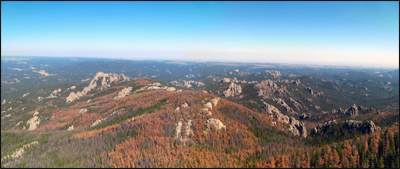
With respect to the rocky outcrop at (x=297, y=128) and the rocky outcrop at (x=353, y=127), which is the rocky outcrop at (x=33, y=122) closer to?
the rocky outcrop at (x=297, y=128)

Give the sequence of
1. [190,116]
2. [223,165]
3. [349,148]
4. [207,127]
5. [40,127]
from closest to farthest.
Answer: [223,165] < [349,148] < [207,127] < [190,116] < [40,127]

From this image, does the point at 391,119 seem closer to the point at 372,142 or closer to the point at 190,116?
the point at 372,142

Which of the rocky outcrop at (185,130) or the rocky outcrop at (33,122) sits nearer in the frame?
the rocky outcrop at (185,130)

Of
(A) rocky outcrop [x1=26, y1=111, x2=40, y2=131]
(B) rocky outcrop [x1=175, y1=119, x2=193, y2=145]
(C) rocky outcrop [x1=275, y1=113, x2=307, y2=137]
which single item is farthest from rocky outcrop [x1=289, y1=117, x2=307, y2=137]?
(A) rocky outcrop [x1=26, y1=111, x2=40, y2=131]

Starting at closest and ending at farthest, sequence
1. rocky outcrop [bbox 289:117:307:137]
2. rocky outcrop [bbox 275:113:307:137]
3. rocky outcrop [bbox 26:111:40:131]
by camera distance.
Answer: rocky outcrop [bbox 289:117:307:137] → rocky outcrop [bbox 275:113:307:137] → rocky outcrop [bbox 26:111:40:131]

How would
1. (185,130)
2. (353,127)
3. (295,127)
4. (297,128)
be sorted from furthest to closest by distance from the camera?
(297,128), (295,127), (353,127), (185,130)

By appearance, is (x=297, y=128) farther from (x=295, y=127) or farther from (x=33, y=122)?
(x=33, y=122)

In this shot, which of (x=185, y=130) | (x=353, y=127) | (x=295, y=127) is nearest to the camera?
(x=185, y=130)

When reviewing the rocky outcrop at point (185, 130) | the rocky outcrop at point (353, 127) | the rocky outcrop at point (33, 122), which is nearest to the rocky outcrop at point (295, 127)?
the rocky outcrop at point (353, 127)

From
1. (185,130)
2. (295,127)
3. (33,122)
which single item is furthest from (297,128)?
(33,122)

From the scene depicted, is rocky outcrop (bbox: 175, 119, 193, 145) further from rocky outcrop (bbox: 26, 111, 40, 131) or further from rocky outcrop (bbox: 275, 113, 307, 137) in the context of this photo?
rocky outcrop (bbox: 26, 111, 40, 131)

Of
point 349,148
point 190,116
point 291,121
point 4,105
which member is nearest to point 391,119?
point 291,121
